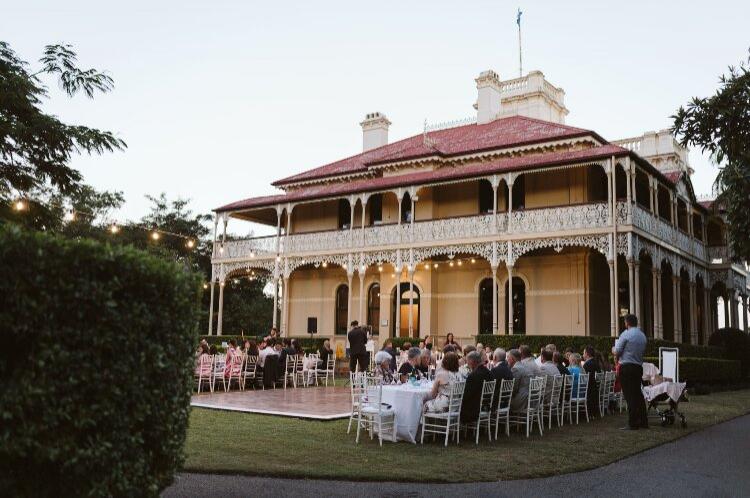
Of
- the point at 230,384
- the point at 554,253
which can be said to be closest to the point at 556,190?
the point at 554,253

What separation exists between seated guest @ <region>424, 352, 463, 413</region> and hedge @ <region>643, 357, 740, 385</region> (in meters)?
10.1

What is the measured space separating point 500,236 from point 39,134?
14.3m

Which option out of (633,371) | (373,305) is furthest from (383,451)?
(373,305)

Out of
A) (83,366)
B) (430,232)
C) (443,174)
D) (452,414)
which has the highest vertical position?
(443,174)

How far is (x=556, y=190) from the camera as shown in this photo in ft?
77.0

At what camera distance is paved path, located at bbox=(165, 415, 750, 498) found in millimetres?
5988

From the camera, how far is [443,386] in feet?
29.1

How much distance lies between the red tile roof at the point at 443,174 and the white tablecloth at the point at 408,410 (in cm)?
1368

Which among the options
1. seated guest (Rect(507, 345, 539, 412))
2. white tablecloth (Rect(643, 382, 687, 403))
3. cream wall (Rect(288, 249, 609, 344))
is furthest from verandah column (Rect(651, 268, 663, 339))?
seated guest (Rect(507, 345, 539, 412))

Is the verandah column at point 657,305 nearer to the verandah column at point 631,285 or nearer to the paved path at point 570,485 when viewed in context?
the verandah column at point 631,285

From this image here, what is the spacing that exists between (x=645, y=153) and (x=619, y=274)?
292 inches

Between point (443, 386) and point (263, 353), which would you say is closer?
point (443, 386)

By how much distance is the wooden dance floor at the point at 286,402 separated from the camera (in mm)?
11703

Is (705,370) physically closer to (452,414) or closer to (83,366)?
(452,414)
